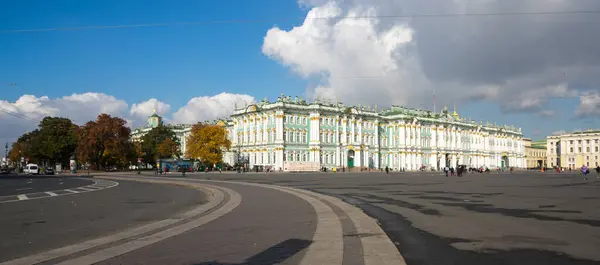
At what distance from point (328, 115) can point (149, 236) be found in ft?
326

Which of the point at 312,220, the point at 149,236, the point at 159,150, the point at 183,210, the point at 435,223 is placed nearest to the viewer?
the point at 149,236

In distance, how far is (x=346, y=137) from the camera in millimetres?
113312

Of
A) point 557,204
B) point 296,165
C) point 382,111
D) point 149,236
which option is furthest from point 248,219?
point 382,111

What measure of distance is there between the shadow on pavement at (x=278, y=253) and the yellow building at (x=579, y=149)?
198 m

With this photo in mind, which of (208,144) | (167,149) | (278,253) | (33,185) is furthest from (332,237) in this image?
(167,149)

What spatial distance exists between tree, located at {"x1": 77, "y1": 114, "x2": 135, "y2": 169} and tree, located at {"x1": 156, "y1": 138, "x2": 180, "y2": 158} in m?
14.0

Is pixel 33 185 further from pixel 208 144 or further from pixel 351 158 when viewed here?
pixel 351 158

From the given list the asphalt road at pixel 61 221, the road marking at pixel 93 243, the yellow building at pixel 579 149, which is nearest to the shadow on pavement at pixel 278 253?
the road marking at pixel 93 243

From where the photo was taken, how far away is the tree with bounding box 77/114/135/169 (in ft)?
320

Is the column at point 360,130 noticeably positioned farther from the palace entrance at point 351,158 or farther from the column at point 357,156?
the palace entrance at point 351,158

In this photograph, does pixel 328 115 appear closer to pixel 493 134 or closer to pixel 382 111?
pixel 382 111

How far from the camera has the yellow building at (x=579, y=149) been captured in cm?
18200

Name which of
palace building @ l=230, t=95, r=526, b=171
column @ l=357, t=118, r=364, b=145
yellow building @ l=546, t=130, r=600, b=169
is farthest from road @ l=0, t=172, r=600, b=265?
yellow building @ l=546, t=130, r=600, b=169

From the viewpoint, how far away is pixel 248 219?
50.6ft
